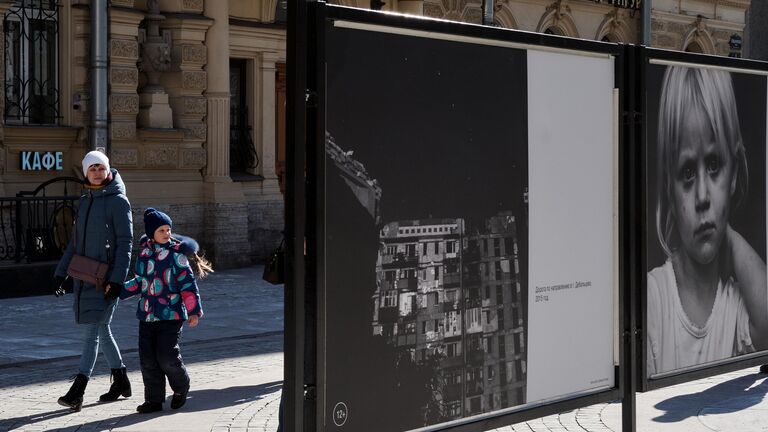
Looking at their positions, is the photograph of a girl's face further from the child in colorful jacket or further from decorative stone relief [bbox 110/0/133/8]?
decorative stone relief [bbox 110/0/133/8]

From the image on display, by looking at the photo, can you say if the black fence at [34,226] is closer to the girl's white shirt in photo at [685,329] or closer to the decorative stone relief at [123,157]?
the decorative stone relief at [123,157]

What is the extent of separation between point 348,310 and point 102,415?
4.36m

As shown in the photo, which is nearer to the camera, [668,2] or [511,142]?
[511,142]

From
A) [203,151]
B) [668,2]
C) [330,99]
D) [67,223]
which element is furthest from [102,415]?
[668,2]

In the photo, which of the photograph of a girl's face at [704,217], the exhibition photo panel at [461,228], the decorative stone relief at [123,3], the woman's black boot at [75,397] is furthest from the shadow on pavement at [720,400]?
the decorative stone relief at [123,3]

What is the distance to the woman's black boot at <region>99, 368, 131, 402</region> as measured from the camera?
371 inches

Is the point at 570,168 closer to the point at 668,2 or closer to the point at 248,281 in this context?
the point at 248,281

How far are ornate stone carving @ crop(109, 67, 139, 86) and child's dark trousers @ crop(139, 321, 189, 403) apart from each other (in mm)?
10459

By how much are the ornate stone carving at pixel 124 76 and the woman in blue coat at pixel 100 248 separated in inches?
387

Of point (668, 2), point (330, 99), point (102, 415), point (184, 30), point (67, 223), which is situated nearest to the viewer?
point (330, 99)

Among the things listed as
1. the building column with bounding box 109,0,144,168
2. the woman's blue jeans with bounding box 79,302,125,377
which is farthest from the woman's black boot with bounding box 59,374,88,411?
the building column with bounding box 109,0,144,168

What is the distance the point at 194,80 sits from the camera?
20.3 metres

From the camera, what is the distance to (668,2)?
31.1 metres

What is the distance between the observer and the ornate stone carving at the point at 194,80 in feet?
66.3
